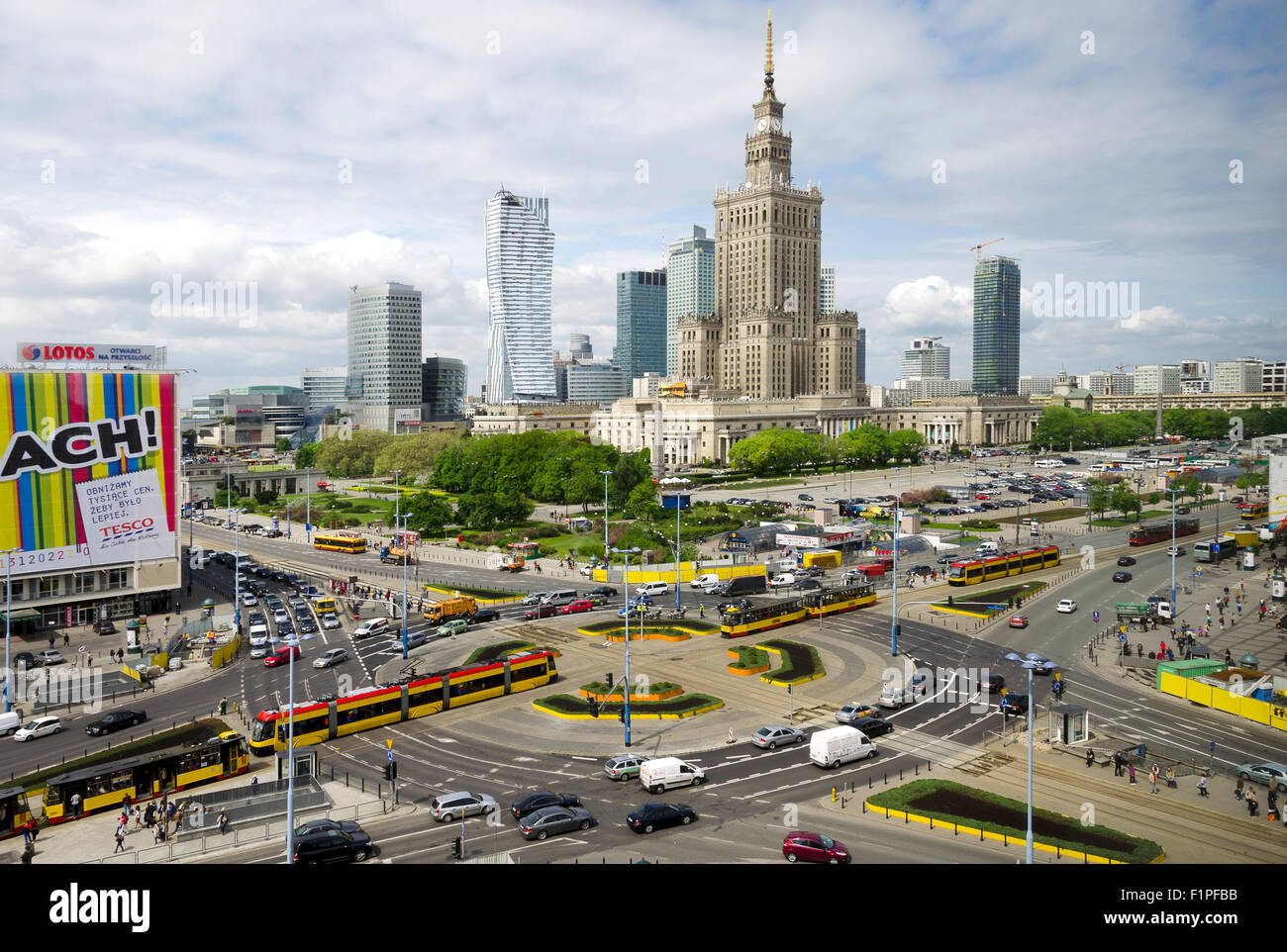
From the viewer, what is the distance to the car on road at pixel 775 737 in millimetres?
37031

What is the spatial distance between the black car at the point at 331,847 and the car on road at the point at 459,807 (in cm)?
307

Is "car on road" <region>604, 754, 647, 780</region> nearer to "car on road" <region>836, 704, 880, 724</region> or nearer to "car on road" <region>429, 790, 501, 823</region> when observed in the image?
"car on road" <region>429, 790, 501, 823</region>

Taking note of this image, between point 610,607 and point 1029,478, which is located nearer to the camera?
point 610,607

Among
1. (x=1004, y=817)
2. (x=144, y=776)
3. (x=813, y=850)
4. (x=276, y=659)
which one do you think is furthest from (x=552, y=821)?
(x=276, y=659)

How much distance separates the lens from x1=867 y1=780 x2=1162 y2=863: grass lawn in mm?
26969

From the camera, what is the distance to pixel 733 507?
108188 millimetres

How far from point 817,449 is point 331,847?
459 ft

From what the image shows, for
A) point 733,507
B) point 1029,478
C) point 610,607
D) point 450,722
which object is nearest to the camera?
point 450,722

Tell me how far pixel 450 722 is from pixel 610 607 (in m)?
24.8

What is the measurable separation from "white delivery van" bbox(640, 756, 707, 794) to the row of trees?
115332mm

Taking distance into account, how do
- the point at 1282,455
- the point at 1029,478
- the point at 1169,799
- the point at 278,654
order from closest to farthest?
the point at 1169,799 → the point at 278,654 → the point at 1282,455 → the point at 1029,478

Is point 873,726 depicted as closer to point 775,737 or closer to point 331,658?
point 775,737
